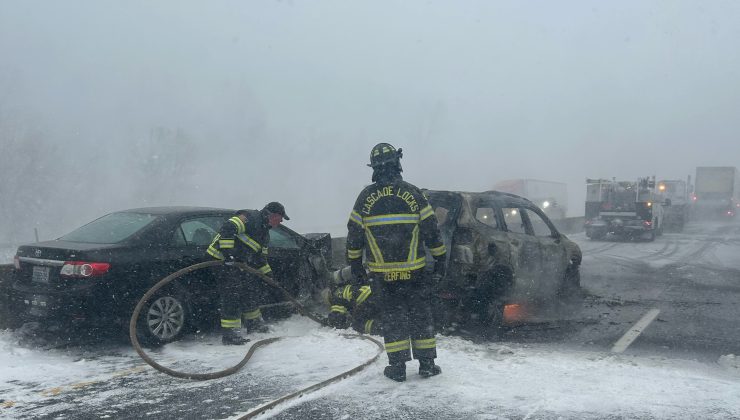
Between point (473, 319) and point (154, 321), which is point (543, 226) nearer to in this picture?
point (473, 319)

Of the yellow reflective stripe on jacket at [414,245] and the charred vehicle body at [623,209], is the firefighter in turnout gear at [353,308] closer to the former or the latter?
the yellow reflective stripe on jacket at [414,245]

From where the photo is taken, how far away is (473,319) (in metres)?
6.45

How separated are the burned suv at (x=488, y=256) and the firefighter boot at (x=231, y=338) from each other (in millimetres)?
2143

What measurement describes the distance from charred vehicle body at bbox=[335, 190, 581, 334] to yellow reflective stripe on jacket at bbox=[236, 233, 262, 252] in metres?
0.94

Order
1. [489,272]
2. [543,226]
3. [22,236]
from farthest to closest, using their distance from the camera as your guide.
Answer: [22,236] → [543,226] → [489,272]

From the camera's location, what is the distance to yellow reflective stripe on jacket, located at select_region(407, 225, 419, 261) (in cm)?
439

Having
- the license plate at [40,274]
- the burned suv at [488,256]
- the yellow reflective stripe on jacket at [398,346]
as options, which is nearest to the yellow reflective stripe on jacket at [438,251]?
the yellow reflective stripe on jacket at [398,346]

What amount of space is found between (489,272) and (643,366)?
1.92 metres

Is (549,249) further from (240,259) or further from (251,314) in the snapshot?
(240,259)

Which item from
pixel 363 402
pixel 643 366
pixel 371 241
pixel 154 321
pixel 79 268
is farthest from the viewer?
pixel 154 321

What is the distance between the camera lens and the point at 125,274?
5336 millimetres

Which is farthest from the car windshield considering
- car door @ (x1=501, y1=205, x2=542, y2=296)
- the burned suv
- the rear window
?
the rear window

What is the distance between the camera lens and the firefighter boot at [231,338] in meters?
5.64

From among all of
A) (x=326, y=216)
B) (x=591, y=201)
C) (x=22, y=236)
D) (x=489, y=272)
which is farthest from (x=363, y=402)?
(x=326, y=216)
